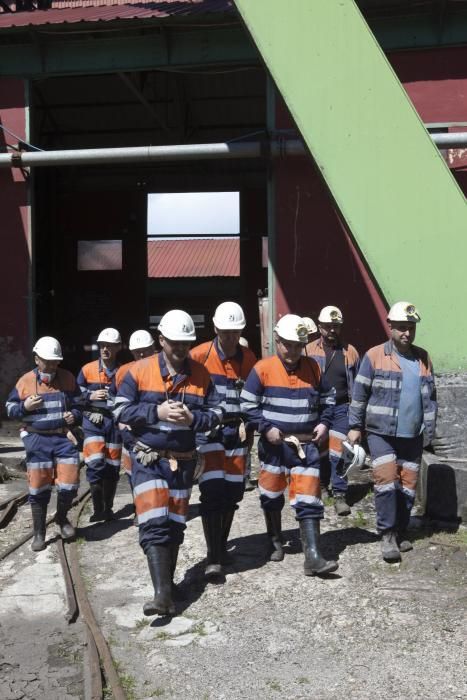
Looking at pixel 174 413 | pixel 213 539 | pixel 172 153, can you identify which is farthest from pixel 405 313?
pixel 172 153

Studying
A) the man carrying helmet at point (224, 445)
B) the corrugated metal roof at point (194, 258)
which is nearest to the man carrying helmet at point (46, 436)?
the man carrying helmet at point (224, 445)

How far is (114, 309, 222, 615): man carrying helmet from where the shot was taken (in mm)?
5117

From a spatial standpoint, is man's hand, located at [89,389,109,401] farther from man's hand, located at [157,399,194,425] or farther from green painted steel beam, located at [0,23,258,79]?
green painted steel beam, located at [0,23,258,79]

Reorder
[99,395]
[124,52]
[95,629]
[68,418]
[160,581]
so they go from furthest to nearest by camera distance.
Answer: [124,52]
[99,395]
[68,418]
[160,581]
[95,629]

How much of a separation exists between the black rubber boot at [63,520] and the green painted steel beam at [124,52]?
7.27 metres

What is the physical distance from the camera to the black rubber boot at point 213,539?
584 cm

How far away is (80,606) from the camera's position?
537cm

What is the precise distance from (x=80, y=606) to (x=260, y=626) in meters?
1.27

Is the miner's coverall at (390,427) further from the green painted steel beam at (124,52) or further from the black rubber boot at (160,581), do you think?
the green painted steel beam at (124,52)

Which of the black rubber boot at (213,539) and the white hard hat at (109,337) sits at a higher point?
the white hard hat at (109,337)

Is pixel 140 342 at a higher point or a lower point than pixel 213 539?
higher

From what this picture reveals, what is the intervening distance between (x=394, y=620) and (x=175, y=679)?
1.44 meters

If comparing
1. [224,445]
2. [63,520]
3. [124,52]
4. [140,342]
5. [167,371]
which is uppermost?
[124,52]

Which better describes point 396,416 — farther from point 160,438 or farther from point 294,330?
point 160,438
